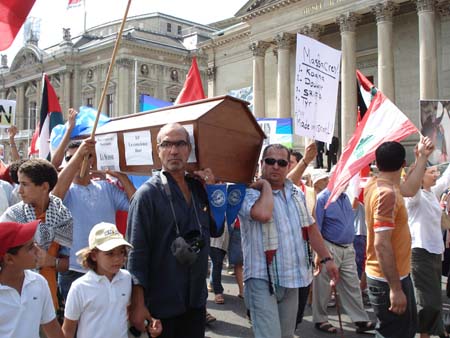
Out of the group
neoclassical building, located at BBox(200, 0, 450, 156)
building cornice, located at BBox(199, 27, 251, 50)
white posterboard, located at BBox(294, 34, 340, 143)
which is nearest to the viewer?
white posterboard, located at BBox(294, 34, 340, 143)

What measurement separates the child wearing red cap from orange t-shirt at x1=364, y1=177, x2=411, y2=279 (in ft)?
7.87

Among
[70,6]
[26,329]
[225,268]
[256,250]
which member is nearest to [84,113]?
[70,6]

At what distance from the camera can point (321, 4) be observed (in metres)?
24.9

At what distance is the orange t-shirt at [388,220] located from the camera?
3.76 m

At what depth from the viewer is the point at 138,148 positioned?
3.84 metres

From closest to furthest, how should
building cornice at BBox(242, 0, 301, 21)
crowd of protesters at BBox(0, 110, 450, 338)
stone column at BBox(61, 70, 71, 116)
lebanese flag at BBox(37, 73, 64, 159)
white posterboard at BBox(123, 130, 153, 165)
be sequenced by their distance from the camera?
1. crowd of protesters at BBox(0, 110, 450, 338)
2. white posterboard at BBox(123, 130, 153, 165)
3. lebanese flag at BBox(37, 73, 64, 159)
4. building cornice at BBox(242, 0, 301, 21)
5. stone column at BBox(61, 70, 71, 116)

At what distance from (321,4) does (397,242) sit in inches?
903

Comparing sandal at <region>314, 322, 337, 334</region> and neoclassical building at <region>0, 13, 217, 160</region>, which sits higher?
neoclassical building at <region>0, 13, 217, 160</region>

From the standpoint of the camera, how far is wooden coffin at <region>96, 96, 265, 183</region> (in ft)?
11.2

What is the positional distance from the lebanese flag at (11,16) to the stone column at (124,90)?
147 ft

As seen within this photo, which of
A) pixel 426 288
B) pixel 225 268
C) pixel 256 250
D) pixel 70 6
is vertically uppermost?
pixel 70 6

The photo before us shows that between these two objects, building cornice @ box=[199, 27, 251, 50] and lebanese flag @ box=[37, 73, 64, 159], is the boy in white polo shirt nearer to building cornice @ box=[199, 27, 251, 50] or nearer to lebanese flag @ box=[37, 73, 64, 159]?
lebanese flag @ box=[37, 73, 64, 159]

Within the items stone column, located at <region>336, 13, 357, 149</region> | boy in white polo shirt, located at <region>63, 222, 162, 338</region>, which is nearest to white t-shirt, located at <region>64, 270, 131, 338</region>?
boy in white polo shirt, located at <region>63, 222, 162, 338</region>

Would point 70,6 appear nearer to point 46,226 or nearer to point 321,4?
point 46,226
